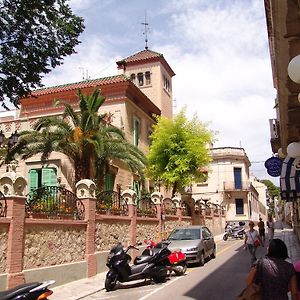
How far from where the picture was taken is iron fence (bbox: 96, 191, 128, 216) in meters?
14.8

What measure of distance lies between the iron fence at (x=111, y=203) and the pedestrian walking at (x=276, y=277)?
1046 centimetres

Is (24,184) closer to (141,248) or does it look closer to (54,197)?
(54,197)

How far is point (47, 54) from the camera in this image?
1475 centimetres

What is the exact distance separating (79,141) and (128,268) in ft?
29.5

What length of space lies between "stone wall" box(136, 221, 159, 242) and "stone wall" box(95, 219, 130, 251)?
1.37 metres

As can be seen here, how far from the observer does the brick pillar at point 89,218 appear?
43.9 feet

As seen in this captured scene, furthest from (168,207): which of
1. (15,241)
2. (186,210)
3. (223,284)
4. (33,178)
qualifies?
(15,241)

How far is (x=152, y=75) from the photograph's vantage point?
1501 inches

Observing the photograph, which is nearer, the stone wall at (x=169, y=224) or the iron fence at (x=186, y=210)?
the stone wall at (x=169, y=224)

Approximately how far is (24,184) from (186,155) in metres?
18.7

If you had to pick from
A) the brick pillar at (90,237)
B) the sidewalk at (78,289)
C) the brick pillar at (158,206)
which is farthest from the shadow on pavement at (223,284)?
the brick pillar at (158,206)

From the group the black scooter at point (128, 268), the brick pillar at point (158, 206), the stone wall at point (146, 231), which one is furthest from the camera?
the brick pillar at point (158, 206)

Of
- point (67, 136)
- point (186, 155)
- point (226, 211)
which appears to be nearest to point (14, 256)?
point (67, 136)

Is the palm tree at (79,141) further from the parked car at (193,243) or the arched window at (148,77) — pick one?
the arched window at (148,77)
